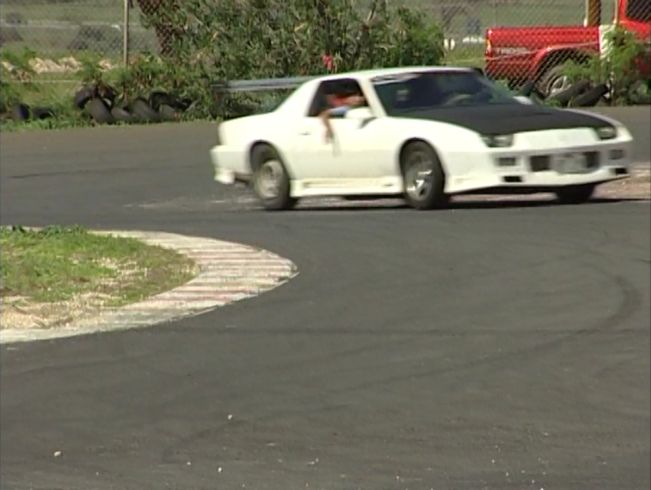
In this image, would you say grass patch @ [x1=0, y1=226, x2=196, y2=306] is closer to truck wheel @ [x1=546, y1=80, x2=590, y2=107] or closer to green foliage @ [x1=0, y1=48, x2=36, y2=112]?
truck wheel @ [x1=546, y1=80, x2=590, y2=107]

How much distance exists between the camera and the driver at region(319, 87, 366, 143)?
51.9 ft

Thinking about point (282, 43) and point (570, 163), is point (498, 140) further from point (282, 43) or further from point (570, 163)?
point (282, 43)

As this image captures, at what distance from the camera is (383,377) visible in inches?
356

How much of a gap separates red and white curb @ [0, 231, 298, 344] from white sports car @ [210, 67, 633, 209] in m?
1.94

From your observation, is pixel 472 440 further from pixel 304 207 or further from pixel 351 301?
pixel 304 207

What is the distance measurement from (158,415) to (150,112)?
55.6 feet

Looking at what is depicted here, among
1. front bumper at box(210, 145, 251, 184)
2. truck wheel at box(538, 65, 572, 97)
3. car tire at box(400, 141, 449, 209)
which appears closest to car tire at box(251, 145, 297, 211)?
front bumper at box(210, 145, 251, 184)

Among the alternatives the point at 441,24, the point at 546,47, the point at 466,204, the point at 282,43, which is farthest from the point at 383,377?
the point at 441,24

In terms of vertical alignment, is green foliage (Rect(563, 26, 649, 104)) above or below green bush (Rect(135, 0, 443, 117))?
below

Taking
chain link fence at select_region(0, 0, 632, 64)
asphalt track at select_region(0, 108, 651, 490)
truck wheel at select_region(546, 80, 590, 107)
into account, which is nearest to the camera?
asphalt track at select_region(0, 108, 651, 490)

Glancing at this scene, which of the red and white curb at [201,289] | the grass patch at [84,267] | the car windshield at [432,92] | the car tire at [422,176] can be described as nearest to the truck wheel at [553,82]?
the car windshield at [432,92]

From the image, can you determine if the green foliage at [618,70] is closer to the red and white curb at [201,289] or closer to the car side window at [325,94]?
the car side window at [325,94]

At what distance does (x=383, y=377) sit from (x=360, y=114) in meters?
6.69

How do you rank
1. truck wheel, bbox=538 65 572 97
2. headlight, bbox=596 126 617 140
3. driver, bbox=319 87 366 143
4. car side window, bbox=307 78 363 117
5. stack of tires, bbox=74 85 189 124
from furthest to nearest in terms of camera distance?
stack of tires, bbox=74 85 189 124
truck wheel, bbox=538 65 572 97
car side window, bbox=307 78 363 117
driver, bbox=319 87 366 143
headlight, bbox=596 126 617 140
